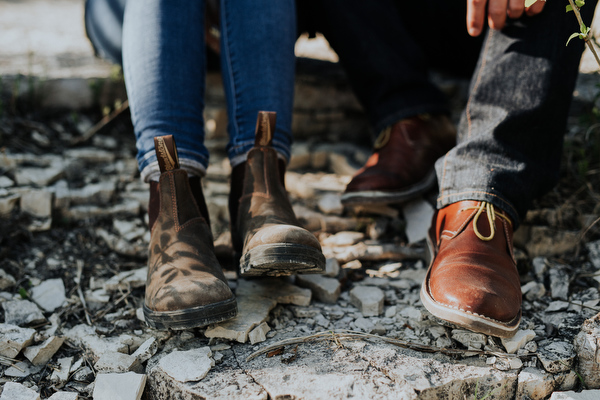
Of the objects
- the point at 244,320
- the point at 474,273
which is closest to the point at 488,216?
the point at 474,273

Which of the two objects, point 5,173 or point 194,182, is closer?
point 194,182

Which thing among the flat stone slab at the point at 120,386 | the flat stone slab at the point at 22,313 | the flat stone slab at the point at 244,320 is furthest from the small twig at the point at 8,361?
the flat stone slab at the point at 244,320

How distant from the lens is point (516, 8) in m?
1.26

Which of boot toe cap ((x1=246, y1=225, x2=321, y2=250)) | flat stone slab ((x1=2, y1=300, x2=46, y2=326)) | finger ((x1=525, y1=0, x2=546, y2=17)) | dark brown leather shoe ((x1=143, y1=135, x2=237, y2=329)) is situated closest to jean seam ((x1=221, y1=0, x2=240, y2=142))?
dark brown leather shoe ((x1=143, y1=135, x2=237, y2=329))

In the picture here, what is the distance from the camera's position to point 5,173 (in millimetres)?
1747

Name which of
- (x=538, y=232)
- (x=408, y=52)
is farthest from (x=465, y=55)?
(x=538, y=232)

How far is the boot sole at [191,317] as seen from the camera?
1090 millimetres

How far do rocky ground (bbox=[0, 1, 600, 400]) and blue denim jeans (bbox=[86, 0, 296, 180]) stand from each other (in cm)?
40

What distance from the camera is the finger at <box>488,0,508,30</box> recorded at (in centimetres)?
128

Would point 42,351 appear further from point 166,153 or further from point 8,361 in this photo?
point 166,153

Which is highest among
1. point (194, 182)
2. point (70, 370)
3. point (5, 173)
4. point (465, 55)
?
point (465, 55)

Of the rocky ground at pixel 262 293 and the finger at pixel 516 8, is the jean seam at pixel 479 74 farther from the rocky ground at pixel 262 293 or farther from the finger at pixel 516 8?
the rocky ground at pixel 262 293

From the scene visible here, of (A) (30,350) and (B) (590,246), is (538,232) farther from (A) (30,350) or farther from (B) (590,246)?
(A) (30,350)

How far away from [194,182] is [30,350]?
57cm
